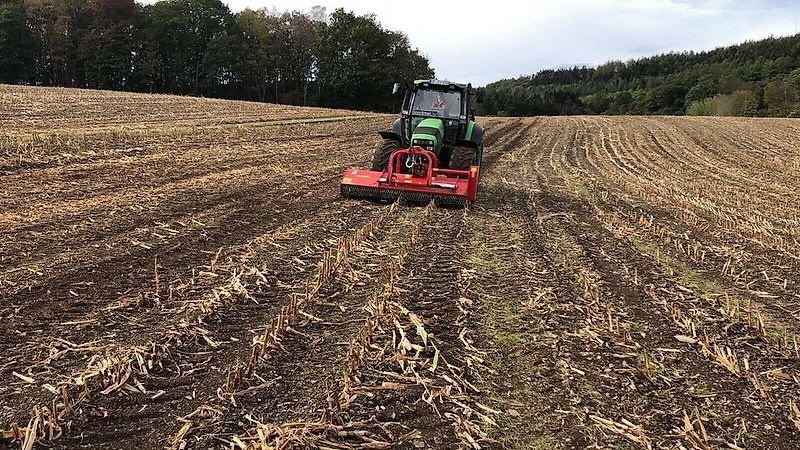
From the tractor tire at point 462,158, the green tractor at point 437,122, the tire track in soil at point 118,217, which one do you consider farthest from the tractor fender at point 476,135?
the tire track in soil at point 118,217

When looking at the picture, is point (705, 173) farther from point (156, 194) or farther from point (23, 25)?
point (23, 25)

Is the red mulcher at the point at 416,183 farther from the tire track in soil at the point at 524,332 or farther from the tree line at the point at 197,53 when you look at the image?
the tree line at the point at 197,53

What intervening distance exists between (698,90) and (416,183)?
7470cm

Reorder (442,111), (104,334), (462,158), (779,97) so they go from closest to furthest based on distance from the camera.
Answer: (104,334) < (462,158) < (442,111) < (779,97)

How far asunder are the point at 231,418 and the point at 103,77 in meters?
57.3

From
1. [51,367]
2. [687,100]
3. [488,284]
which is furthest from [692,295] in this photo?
[687,100]

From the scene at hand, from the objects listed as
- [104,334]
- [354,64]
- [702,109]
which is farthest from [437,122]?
[702,109]

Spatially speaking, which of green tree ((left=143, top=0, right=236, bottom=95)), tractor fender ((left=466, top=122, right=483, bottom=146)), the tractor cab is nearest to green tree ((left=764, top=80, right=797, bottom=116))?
green tree ((left=143, top=0, right=236, bottom=95))

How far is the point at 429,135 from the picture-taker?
1050cm

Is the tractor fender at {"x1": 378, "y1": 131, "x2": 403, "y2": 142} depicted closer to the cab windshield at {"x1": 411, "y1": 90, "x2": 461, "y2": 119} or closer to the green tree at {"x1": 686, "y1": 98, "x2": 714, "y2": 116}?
the cab windshield at {"x1": 411, "y1": 90, "x2": 461, "y2": 119}

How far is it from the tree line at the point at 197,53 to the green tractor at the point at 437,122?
A: 45262 millimetres

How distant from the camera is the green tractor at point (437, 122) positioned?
35.2 ft

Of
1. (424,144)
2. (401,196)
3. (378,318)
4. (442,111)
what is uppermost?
(442,111)

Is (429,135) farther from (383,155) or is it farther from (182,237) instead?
(182,237)
